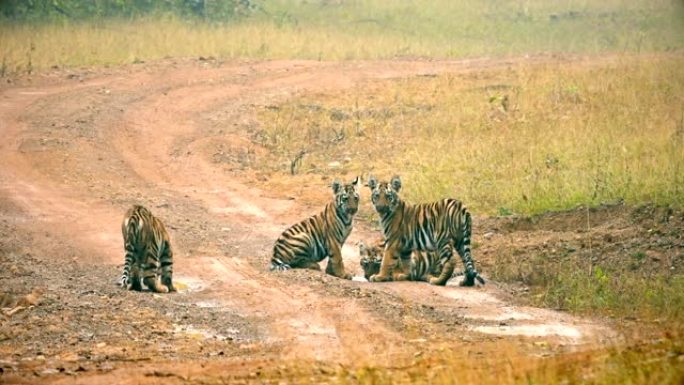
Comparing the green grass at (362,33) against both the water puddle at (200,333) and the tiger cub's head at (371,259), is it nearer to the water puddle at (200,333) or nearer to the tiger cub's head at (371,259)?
the tiger cub's head at (371,259)

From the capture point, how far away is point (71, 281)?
13.2m

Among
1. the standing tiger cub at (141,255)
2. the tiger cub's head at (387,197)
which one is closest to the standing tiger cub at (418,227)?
the tiger cub's head at (387,197)

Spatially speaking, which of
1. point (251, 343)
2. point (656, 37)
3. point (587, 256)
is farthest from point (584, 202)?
point (656, 37)

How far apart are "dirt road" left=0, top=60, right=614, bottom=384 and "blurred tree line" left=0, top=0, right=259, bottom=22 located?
629 centimetres

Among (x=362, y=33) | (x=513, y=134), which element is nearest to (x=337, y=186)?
(x=513, y=134)

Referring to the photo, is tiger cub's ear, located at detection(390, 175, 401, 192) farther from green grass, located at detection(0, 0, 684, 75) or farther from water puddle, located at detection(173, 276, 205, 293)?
green grass, located at detection(0, 0, 684, 75)

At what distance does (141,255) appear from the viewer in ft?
42.0

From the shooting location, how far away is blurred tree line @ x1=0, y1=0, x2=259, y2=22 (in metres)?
32.2

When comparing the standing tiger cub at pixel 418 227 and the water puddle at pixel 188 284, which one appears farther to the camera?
the standing tiger cub at pixel 418 227

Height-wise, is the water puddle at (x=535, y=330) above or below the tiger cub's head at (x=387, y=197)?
below

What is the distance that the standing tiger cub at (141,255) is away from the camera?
1271cm

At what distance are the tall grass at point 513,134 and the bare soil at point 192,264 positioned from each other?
79 cm

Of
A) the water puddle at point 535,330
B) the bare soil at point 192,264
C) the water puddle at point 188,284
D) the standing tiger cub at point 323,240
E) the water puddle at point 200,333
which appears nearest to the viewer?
the bare soil at point 192,264

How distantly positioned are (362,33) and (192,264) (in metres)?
20.9
